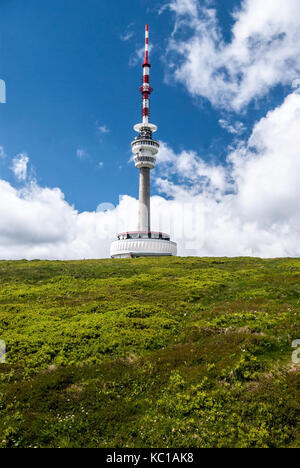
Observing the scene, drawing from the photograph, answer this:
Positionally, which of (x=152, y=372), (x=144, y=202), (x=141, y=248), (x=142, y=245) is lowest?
(x=152, y=372)

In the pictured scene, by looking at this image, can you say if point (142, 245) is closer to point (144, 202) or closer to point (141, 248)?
point (141, 248)

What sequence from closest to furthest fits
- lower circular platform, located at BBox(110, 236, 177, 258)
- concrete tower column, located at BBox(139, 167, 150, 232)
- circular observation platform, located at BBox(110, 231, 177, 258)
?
lower circular platform, located at BBox(110, 236, 177, 258), circular observation platform, located at BBox(110, 231, 177, 258), concrete tower column, located at BBox(139, 167, 150, 232)

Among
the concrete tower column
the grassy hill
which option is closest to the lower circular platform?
the concrete tower column

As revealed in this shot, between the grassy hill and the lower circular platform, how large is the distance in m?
64.5

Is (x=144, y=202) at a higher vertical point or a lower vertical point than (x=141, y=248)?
higher

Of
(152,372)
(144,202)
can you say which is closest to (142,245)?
(144,202)

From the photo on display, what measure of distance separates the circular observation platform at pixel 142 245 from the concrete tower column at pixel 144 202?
483cm

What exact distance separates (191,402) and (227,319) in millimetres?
8264

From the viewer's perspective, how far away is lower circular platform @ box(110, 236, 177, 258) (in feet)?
298

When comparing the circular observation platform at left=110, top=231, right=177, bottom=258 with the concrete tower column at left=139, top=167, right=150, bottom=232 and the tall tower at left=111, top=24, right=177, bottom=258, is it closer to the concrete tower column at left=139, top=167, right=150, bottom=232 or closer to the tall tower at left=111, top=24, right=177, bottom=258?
the tall tower at left=111, top=24, right=177, bottom=258

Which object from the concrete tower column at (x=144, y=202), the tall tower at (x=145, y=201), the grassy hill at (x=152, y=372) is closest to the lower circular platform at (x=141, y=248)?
the tall tower at (x=145, y=201)

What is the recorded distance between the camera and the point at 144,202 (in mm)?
99750

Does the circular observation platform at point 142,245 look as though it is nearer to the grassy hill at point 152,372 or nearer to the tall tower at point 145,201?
the tall tower at point 145,201

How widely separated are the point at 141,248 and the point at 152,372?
255 feet
